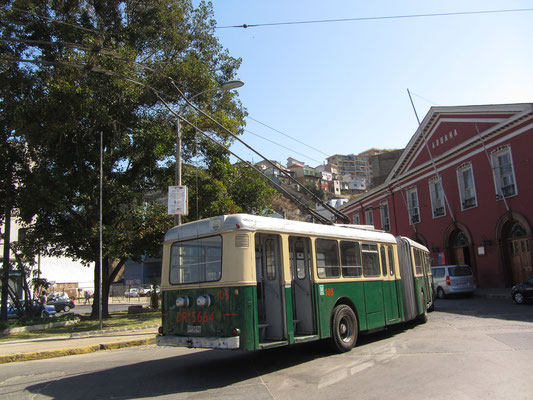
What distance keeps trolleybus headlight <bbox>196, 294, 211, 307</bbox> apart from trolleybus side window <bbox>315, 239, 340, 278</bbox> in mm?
2384

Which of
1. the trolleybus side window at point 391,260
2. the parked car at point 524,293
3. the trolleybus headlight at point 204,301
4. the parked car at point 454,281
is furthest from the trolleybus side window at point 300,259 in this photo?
the parked car at point 454,281

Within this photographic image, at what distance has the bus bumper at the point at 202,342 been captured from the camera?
6.70 meters

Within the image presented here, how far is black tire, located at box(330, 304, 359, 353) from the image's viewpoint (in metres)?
8.60

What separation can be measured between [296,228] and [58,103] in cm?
1209

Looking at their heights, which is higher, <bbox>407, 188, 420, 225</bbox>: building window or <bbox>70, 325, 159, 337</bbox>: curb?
<bbox>407, 188, 420, 225</bbox>: building window

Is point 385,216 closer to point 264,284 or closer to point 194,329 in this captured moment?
point 264,284

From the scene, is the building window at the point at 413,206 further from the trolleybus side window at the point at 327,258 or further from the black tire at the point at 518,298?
the trolleybus side window at the point at 327,258

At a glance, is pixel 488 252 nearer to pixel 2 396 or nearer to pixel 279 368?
pixel 279 368

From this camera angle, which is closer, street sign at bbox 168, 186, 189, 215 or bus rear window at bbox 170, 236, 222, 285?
bus rear window at bbox 170, 236, 222, 285

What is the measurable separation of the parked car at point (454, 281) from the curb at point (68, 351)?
55.9 ft

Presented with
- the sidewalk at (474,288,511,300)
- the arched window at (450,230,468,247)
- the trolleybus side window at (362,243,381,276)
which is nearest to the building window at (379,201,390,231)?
the arched window at (450,230,468,247)

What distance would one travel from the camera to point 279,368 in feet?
25.7

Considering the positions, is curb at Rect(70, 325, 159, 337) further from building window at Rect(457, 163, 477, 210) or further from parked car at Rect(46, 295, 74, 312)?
building window at Rect(457, 163, 477, 210)

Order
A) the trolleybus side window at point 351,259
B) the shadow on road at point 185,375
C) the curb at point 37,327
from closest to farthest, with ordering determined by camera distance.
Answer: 1. the shadow on road at point 185,375
2. the trolleybus side window at point 351,259
3. the curb at point 37,327
